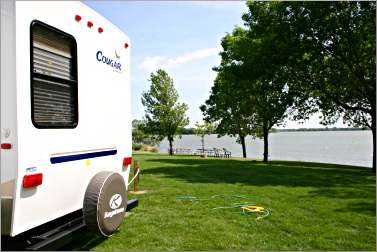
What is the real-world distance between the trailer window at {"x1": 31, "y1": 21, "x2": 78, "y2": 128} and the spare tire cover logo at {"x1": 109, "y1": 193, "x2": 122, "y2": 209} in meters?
1.24

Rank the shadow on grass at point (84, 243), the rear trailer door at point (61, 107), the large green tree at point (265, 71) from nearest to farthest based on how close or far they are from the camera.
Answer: the rear trailer door at point (61, 107) → the shadow on grass at point (84, 243) → the large green tree at point (265, 71)

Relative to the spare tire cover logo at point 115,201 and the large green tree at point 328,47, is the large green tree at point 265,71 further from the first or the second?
the spare tire cover logo at point 115,201

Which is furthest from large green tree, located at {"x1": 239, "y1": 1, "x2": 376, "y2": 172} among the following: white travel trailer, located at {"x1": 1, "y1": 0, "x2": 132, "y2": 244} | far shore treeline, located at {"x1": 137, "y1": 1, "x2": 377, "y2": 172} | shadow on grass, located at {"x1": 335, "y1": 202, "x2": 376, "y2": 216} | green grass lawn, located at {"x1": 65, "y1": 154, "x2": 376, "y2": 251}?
white travel trailer, located at {"x1": 1, "y1": 0, "x2": 132, "y2": 244}

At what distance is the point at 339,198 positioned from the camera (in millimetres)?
10109

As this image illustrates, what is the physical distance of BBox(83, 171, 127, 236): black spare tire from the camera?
16.1ft

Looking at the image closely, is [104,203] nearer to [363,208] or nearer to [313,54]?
[363,208]

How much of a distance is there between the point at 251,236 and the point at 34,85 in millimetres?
4443

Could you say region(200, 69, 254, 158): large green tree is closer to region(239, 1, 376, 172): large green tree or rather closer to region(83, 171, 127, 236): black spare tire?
region(239, 1, 376, 172): large green tree

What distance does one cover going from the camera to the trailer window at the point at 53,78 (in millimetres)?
4230

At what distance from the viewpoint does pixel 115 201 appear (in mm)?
5402

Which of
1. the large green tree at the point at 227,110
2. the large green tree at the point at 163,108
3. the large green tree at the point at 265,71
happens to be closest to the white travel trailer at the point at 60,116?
the large green tree at the point at 265,71

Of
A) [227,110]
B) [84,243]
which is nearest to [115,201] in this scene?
[84,243]

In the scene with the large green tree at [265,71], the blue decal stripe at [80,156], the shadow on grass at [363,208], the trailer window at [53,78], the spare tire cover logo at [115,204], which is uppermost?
the large green tree at [265,71]

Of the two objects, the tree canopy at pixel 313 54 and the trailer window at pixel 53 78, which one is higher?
the tree canopy at pixel 313 54
